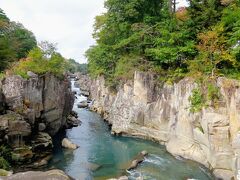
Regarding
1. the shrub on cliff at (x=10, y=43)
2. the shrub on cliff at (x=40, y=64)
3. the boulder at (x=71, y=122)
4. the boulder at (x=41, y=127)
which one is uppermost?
the shrub on cliff at (x=10, y=43)

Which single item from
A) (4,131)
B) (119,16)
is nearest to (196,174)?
(4,131)

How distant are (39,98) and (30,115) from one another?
7.34 ft

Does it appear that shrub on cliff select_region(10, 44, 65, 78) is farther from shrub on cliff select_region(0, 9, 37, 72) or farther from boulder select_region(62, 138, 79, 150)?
boulder select_region(62, 138, 79, 150)

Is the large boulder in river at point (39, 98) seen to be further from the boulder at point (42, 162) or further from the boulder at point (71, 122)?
the boulder at point (42, 162)

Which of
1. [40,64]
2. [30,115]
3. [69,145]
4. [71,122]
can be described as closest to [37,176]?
[30,115]

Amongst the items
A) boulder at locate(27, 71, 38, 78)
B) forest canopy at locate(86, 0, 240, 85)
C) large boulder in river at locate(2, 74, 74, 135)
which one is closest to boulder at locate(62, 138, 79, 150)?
large boulder in river at locate(2, 74, 74, 135)

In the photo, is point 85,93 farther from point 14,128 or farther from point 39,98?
point 14,128

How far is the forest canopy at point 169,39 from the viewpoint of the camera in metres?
24.3

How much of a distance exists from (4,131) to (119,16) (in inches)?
744

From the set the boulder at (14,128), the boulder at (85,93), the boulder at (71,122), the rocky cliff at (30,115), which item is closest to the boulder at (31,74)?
the rocky cliff at (30,115)

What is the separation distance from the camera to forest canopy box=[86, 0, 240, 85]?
24297 millimetres

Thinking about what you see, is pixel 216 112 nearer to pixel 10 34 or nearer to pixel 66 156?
pixel 66 156

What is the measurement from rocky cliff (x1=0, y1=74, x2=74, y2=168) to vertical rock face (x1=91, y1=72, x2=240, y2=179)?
25.6 ft

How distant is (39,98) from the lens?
28641 mm
